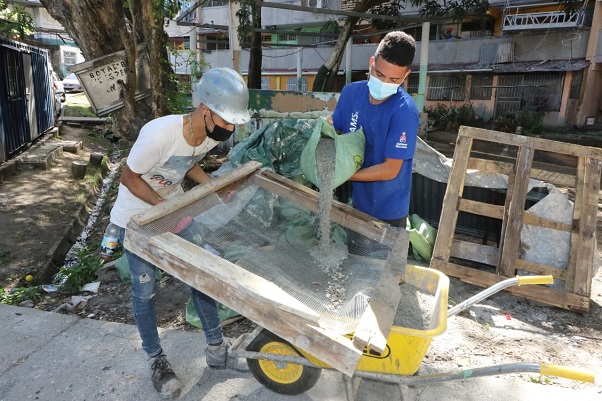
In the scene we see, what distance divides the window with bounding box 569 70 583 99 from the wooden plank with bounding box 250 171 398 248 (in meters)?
15.7

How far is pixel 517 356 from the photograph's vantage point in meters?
2.78

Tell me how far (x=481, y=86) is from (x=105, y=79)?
15.3m

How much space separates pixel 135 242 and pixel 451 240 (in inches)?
112

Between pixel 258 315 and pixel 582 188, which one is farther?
pixel 582 188

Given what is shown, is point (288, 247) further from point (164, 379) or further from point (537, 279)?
point (537, 279)

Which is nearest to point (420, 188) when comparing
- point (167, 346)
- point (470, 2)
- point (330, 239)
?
point (330, 239)

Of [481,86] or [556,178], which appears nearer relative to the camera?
[556,178]

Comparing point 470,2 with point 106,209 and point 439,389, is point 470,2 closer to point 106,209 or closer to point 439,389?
point 106,209

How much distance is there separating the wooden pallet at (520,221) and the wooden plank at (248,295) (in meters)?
2.50

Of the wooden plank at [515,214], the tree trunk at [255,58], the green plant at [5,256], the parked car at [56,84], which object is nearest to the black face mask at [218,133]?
the wooden plank at [515,214]

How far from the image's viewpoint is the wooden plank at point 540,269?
3.47 meters

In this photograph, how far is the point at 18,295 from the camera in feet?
11.4

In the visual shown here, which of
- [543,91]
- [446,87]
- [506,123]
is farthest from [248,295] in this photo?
[446,87]

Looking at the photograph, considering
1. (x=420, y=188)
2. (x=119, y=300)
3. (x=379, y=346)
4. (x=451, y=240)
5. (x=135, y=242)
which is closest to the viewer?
(x=379, y=346)
